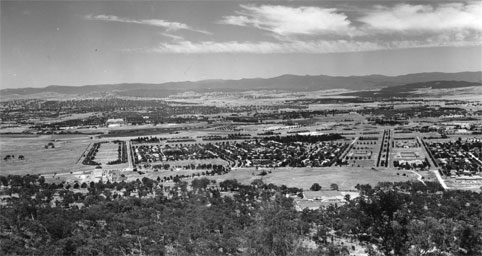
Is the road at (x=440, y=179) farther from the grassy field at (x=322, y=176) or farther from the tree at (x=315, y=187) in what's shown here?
the tree at (x=315, y=187)

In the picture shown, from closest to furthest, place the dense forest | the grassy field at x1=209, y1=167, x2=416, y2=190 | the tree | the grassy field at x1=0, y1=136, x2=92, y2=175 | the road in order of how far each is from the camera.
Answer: the dense forest
the road
the tree
the grassy field at x1=209, y1=167, x2=416, y2=190
the grassy field at x1=0, y1=136, x2=92, y2=175

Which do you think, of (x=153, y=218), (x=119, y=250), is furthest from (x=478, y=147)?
(x=119, y=250)

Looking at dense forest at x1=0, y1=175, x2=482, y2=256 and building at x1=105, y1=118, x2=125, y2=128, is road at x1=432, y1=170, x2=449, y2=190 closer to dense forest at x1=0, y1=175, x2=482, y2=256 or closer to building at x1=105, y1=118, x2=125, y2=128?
dense forest at x1=0, y1=175, x2=482, y2=256

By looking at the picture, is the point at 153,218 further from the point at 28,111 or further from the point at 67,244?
the point at 28,111

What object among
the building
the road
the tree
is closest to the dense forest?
the road

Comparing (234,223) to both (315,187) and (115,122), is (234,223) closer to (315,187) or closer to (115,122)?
(315,187)

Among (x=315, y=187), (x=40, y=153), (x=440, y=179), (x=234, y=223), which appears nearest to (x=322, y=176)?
(x=315, y=187)
